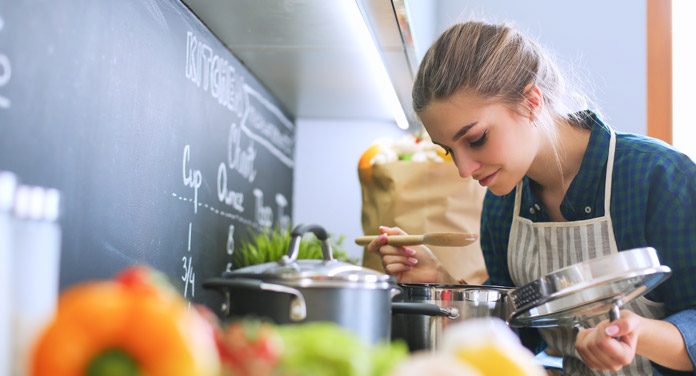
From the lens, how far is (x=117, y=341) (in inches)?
17.6

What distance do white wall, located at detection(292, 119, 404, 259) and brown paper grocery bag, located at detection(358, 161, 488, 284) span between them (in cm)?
45

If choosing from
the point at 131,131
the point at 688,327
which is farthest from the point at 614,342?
the point at 131,131

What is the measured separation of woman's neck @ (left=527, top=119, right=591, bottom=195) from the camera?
145 centimetres

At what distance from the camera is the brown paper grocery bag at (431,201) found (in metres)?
1.98

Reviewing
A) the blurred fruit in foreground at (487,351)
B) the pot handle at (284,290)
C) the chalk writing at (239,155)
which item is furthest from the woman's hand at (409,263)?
the blurred fruit in foreground at (487,351)

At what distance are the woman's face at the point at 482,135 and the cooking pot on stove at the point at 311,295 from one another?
478mm

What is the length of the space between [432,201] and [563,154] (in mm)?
571

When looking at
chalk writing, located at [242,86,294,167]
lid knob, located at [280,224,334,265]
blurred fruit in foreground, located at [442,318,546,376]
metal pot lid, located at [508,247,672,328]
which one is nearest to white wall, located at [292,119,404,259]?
chalk writing, located at [242,86,294,167]

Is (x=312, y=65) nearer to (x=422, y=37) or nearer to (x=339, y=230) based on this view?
(x=422, y=37)

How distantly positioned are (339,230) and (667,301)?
128 centimetres

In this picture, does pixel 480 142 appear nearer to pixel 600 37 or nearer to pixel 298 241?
pixel 298 241

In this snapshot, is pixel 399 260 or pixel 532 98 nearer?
pixel 532 98

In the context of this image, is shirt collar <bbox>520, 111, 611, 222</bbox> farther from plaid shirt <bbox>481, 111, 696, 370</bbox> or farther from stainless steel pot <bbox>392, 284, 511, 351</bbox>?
stainless steel pot <bbox>392, 284, 511, 351</bbox>

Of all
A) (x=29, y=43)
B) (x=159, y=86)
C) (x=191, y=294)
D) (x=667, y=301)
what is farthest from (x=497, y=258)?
(x=29, y=43)
